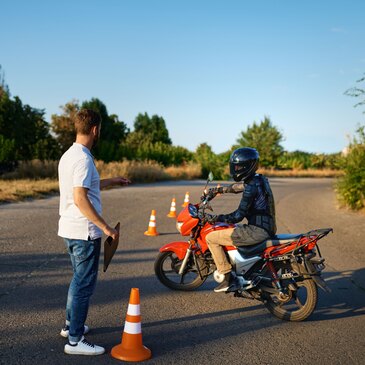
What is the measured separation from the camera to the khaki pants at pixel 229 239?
5.70 metres

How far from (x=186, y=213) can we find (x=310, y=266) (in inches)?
65.6

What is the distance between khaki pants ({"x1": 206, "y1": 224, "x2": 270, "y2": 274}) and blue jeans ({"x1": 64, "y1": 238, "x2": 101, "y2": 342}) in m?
1.91

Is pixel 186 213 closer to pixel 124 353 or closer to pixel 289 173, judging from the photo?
pixel 124 353

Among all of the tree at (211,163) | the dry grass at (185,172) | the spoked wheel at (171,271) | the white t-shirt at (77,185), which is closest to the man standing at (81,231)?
the white t-shirt at (77,185)

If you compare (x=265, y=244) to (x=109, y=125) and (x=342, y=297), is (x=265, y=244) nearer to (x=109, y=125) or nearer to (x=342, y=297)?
(x=342, y=297)

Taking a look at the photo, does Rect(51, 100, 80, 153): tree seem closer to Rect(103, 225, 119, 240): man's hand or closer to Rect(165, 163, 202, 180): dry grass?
Rect(165, 163, 202, 180): dry grass

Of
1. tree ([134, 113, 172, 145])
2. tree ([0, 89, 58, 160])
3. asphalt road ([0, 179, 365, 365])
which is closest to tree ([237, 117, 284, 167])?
tree ([134, 113, 172, 145])

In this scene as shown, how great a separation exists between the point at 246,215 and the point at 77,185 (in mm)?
2307

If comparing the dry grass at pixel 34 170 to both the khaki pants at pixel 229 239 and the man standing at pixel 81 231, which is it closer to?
the khaki pants at pixel 229 239

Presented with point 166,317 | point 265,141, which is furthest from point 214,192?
point 265,141

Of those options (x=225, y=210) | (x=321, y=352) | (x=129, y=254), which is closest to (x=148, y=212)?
(x=225, y=210)

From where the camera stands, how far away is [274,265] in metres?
5.79

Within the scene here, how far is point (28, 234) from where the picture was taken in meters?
10.4

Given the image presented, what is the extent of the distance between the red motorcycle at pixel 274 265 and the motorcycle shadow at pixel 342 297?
288mm
